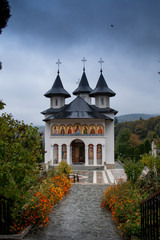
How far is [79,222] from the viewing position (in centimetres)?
702

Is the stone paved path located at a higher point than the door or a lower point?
lower

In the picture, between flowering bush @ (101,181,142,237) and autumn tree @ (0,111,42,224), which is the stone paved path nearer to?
flowering bush @ (101,181,142,237)

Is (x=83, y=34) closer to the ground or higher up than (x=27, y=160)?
higher up

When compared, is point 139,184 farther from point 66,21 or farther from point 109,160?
point 109,160

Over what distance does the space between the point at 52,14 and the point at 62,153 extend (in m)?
19.4

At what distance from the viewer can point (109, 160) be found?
29188 mm

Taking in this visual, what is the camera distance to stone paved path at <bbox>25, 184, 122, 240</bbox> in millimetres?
5895

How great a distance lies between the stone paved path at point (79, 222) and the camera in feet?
19.3

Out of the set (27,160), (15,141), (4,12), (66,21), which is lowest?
(27,160)

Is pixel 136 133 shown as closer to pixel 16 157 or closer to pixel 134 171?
pixel 134 171

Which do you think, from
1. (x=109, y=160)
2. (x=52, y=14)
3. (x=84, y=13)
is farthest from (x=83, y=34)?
(x=109, y=160)

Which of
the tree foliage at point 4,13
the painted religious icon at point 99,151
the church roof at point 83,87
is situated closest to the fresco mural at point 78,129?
the painted religious icon at point 99,151

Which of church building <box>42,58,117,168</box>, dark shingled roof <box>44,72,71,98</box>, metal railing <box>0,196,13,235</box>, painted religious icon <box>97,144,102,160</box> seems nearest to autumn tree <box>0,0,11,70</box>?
metal railing <box>0,196,13,235</box>

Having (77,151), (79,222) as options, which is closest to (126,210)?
(79,222)
